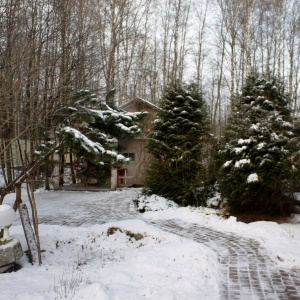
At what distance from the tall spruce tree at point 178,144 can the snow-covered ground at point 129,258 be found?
90cm

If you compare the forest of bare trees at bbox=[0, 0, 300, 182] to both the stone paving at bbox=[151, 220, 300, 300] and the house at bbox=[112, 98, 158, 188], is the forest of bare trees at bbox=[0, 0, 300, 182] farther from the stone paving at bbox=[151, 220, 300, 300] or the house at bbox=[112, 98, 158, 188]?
the stone paving at bbox=[151, 220, 300, 300]

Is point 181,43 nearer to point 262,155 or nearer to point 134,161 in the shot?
point 134,161

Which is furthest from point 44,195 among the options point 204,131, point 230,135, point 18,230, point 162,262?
point 162,262

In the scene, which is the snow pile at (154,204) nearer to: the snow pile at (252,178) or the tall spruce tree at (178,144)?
the tall spruce tree at (178,144)

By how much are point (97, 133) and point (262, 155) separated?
17.2 feet

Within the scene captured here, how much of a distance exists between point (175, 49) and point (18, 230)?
711 inches

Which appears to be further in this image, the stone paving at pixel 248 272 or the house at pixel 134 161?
the house at pixel 134 161

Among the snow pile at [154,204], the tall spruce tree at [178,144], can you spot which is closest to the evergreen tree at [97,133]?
the snow pile at [154,204]

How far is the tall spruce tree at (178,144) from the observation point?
10602 millimetres

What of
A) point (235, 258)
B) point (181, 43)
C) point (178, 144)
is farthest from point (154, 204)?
point (181, 43)

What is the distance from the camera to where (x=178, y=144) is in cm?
1080

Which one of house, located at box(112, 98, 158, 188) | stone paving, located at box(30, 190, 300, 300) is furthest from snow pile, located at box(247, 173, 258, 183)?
house, located at box(112, 98, 158, 188)

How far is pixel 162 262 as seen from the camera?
5074mm

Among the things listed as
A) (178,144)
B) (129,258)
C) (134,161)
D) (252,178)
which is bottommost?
(129,258)
